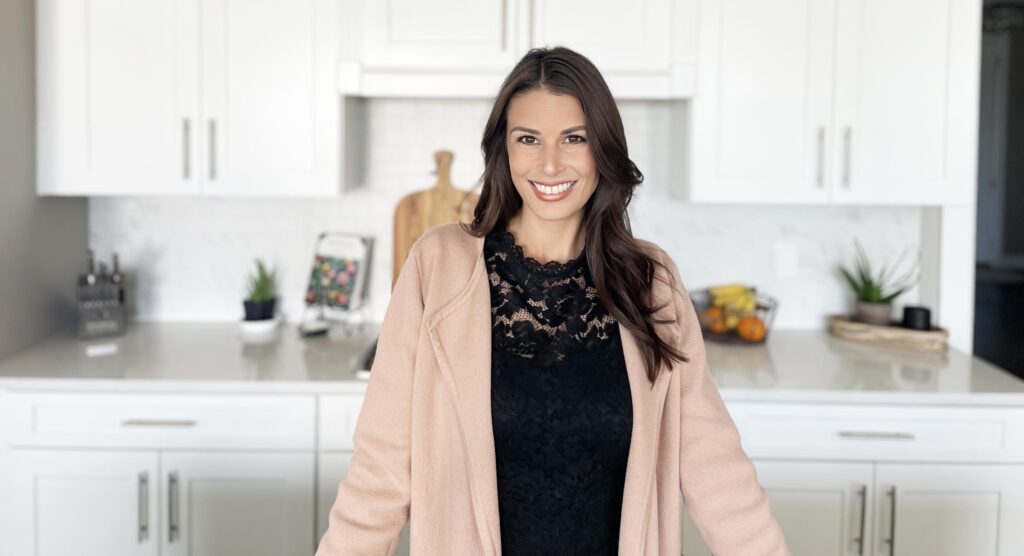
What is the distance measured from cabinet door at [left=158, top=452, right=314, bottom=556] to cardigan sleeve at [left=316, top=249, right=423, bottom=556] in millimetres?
1033

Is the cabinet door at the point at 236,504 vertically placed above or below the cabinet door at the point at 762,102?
below

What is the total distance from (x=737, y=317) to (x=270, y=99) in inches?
63.5

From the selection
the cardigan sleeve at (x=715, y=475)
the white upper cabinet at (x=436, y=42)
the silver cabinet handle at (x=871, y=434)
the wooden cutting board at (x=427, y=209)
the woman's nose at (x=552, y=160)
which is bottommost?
the silver cabinet handle at (x=871, y=434)

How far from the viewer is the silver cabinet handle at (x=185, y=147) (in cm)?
272

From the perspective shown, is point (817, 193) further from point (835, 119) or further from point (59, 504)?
point (59, 504)

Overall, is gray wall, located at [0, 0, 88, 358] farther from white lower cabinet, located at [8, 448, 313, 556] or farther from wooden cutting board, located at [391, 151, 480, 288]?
wooden cutting board, located at [391, 151, 480, 288]

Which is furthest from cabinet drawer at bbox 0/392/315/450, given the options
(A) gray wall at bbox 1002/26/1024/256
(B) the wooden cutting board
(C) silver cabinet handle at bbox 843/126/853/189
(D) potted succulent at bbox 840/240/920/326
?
(A) gray wall at bbox 1002/26/1024/256

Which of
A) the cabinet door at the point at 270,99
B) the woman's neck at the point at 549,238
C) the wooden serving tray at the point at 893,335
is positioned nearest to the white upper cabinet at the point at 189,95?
the cabinet door at the point at 270,99

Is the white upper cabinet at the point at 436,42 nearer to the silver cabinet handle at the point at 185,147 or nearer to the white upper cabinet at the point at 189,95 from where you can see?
the white upper cabinet at the point at 189,95

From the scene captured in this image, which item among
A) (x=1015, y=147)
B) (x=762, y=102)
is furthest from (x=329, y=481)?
(x=1015, y=147)

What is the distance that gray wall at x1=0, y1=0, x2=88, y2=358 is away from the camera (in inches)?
101

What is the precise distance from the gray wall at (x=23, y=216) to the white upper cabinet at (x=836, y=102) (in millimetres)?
1982

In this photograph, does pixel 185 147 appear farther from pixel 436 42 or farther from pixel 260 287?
pixel 436 42

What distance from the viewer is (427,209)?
3076mm
